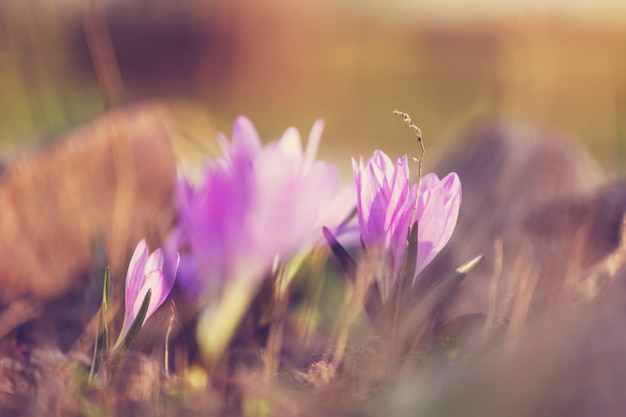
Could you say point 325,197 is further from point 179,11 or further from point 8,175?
point 179,11

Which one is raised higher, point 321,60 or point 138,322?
point 138,322

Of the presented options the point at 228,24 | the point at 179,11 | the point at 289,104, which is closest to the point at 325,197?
the point at 179,11

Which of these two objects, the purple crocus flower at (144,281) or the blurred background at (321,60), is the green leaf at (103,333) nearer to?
the purple crocus flower at (144,281)

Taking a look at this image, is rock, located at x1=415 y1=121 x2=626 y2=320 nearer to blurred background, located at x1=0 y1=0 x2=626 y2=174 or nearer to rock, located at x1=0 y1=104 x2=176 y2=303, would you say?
rock, located at x1=0 y1=104 x2=176 y2=303

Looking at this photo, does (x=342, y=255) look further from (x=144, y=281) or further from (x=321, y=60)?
(x=321, y=60)

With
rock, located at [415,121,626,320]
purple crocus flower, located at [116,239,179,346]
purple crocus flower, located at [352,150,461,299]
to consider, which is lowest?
rock, located at [415,121,626,320]

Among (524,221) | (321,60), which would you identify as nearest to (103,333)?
(524,221)

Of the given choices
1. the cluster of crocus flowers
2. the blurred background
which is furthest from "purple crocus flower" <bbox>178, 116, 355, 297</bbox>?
the blurred background
